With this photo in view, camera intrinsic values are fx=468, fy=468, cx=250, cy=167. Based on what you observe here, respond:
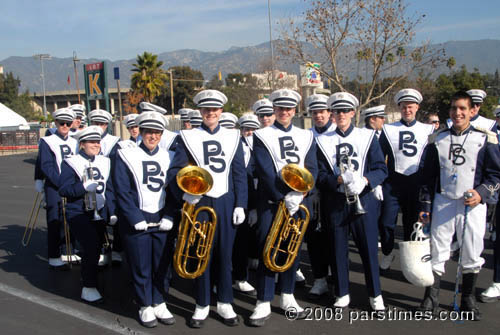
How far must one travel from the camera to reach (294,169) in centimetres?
461

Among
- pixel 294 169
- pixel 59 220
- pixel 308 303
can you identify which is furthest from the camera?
pixel 59 220

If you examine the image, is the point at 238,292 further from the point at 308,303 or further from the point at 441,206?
the point at 441,206

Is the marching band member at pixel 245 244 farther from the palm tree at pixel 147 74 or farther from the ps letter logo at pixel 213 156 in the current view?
the palm tree at pixel 147 74

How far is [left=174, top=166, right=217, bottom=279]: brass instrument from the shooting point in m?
4.54

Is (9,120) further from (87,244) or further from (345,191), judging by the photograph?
(345,191)

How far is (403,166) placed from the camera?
20.1 feet

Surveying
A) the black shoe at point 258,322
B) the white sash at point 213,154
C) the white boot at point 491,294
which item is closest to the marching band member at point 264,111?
the white sash at point 213,154

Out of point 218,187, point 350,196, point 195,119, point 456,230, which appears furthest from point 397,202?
point 195,119

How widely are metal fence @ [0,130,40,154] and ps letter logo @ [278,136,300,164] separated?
39.5 metres

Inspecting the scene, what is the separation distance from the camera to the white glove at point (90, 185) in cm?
550

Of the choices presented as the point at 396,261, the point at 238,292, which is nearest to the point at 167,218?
the point at 238,292

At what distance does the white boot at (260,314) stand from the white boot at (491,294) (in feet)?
7.87

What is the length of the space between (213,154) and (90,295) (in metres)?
2.31

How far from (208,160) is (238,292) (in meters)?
1.93
